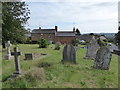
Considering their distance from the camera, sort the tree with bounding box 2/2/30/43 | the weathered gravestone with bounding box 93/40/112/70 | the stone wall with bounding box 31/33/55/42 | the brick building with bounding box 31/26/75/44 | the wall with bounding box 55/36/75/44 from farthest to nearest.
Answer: the stone wall with bounding box 31/33/55/42 → the brick building with bounding box 31/26/75/44 → the wall with bounding box 55/36/75/44 → the tree with bounding box 2/2/30/43 → the weathered gravestone with bounding box 93/40/112/70

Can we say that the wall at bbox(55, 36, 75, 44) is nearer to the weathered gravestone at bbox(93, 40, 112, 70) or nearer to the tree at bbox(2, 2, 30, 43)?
the tree at bbox(2, 2, 30, 43)

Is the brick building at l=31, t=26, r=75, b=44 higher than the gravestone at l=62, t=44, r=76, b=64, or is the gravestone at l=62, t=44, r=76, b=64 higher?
the brick building at l=31, t=26, r=75, b=44

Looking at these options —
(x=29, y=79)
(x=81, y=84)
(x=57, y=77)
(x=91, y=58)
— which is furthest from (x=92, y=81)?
(x=91, y=58)

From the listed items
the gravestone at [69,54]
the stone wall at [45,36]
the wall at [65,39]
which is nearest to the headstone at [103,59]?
the gravestone at [69,54]

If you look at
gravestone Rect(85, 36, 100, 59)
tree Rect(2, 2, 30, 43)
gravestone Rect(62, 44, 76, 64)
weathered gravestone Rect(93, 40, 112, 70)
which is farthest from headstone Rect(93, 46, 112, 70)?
tree Rect(2, 2, 30, 43)

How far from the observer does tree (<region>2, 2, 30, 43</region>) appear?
61.1 feet

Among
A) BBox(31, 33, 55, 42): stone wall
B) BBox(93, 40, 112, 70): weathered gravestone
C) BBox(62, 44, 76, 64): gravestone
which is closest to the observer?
BBox(93, 40, 112, 70): weathered gravestone

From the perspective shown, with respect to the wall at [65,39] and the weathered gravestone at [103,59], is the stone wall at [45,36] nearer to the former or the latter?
the wall at [65,39]

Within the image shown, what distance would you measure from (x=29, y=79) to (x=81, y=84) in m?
2.22

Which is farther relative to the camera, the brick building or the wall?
the brick building

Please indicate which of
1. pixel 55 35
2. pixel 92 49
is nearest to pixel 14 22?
pixel 92 49

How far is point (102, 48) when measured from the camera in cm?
920

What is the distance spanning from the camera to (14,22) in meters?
19.8

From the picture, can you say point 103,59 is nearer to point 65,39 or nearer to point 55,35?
point 65,39
